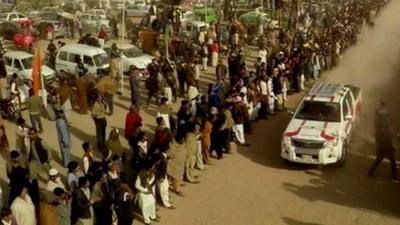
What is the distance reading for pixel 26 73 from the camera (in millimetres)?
23562

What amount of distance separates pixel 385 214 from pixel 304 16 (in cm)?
2538

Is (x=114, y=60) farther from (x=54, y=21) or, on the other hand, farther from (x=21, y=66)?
(x=54, y=21)

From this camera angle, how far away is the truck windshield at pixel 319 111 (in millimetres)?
16641

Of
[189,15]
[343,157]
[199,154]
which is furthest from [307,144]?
[189,15]

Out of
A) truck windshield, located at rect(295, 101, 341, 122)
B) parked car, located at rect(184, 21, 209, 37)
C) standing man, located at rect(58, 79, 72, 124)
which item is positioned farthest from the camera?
parked car, located at rect(184, 21, 209, 37)

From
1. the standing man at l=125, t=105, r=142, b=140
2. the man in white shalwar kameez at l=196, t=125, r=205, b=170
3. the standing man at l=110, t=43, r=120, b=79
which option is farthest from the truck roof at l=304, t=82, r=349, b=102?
the standing man at l=110, t=43, r=120, b=79

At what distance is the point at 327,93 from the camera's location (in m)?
17.6

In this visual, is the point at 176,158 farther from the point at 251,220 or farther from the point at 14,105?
the point at 14,105

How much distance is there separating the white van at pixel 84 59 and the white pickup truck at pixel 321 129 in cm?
977

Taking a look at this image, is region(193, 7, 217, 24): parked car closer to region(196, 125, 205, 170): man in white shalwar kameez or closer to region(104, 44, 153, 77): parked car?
region(104, 44, 153, 77): parked car

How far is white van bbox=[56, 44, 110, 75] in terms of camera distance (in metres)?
24.5

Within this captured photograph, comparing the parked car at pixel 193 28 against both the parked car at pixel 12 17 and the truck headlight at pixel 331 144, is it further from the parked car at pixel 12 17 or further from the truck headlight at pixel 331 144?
the truck headlight at pixel 331 144

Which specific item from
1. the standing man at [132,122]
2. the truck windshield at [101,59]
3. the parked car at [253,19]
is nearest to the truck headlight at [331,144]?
the standing man at [132,122]

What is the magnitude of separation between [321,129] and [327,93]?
189 cm
